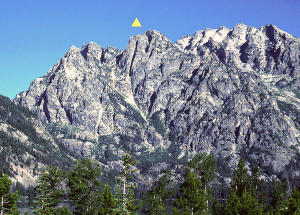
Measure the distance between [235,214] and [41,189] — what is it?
41917 millimetres

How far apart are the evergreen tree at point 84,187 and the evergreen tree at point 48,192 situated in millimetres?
4410

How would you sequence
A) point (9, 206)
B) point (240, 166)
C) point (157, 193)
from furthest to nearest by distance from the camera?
point (240, 166)
point (157, 193)
point (9, 206)

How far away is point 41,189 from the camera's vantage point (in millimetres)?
86750

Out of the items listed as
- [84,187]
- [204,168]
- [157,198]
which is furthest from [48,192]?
[204,168]

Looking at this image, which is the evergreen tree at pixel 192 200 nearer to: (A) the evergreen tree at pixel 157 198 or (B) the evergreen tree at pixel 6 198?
(A) the evergreen tree at pixel 157 198

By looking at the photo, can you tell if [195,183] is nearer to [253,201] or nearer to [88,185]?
[253,201]

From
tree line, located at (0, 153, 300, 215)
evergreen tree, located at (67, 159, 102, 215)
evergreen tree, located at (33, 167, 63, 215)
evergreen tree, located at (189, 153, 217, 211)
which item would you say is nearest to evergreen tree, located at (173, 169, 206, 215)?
tree line, located at (0, 153, 300, 215)

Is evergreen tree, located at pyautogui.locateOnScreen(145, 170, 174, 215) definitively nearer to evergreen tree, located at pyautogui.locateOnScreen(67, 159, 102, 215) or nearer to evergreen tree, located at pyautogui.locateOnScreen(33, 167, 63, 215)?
evergreen tree, located at pyautogui.locateOnScreen(67, 159, 102, 215)

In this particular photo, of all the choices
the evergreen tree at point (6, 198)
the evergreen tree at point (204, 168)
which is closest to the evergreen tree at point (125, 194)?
the evergreen tree at point (6, 198)

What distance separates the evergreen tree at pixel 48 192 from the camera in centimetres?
8662

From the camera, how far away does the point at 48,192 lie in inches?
3509

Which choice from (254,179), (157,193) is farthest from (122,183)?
(254,179)

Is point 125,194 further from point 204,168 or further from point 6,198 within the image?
point 204,168

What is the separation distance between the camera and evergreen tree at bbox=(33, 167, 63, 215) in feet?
284
